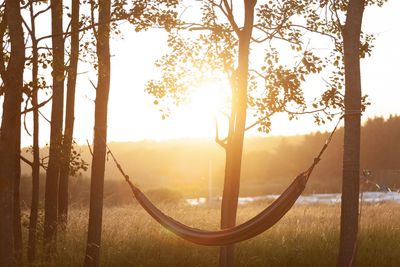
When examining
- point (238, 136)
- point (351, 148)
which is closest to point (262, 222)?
point (351, 148)

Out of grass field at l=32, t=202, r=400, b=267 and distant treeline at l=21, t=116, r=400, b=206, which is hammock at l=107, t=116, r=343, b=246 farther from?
distant treeline at l=21, t=116, r=400, b=206

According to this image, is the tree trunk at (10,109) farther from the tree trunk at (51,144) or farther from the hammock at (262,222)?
the tree trunk at (51,144)

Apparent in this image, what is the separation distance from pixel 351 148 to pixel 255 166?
45791 millimetres

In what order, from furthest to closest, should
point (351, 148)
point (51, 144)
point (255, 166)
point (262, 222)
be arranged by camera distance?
point (255, 166)
point (51, 144)
point (351, 148)
point (262, 222)

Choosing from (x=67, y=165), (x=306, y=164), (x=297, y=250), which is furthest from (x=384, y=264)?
(x=306, y=164)

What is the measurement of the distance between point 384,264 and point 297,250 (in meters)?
1.39

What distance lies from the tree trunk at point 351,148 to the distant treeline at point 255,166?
10.2 metres

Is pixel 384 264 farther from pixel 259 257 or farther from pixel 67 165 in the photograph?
pixel 67 165

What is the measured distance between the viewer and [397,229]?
37.7ft

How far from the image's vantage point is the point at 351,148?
277 inches

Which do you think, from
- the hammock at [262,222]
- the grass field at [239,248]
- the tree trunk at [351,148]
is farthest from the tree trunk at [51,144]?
the tree trunk at [351,148]

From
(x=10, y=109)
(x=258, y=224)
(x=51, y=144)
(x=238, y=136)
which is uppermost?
(x=10, y=109)

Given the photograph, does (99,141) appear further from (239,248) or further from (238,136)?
(239,248)

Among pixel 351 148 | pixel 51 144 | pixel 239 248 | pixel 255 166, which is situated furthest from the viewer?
pixel 255 166
